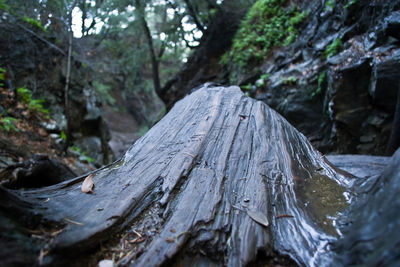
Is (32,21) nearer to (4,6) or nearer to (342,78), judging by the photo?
(4,6)

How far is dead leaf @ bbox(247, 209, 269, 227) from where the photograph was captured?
4.28 ft

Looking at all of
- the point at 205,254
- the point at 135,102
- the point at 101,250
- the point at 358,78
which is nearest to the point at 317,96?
the point at 358,78

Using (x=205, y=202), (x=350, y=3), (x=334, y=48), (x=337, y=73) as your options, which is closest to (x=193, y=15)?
(x=350, y=3)

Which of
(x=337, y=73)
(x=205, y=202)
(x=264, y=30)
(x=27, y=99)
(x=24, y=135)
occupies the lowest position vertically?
(x=24, y=135)

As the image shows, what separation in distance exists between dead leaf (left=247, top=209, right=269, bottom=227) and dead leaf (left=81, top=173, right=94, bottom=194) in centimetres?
110

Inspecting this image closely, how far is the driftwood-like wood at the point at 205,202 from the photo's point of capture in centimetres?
113

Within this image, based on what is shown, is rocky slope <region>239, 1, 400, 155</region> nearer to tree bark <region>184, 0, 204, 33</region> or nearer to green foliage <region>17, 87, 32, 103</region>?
tree bark <region>184, 0, 204, 33</region>

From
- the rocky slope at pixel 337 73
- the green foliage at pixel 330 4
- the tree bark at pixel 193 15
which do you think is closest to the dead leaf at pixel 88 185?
the rocky slope at pixel 337 73

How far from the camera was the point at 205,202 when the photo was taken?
1433mm

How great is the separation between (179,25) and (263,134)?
827cm

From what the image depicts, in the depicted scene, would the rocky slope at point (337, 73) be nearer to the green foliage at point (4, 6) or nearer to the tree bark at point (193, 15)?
the tree bark at point (193, 15)

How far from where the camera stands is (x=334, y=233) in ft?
3.97

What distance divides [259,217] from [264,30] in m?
7.89

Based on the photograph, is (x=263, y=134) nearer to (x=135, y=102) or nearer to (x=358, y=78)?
(x=358, y=78)
